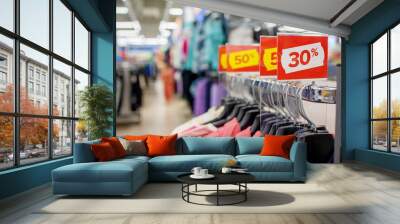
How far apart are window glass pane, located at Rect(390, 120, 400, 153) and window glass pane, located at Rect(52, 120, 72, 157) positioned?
6.20 metres

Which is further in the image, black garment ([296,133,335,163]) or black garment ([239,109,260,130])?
black garment ([239,109,260,130])

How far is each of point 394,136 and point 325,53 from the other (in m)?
2.14

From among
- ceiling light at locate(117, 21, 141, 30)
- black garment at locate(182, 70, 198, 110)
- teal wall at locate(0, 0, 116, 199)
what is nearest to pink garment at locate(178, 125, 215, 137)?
black garment at locate(182, 70, 198, 110)

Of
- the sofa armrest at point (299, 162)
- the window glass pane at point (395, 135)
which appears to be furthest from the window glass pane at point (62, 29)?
the window glass pane at point (395, 135)

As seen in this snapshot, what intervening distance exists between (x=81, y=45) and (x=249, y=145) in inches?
157

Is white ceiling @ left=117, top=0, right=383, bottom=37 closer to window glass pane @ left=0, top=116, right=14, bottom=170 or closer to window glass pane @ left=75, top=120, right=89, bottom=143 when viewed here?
window glass pane @ left=75, top=120, right=89, bottom=143

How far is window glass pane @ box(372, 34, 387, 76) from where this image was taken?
8734 mm

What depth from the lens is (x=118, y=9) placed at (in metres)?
9.05

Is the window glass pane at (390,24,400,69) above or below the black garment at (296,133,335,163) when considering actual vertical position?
above

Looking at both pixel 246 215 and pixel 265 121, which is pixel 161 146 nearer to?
pixel 246 215

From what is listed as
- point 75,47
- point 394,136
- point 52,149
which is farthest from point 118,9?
point 394,136

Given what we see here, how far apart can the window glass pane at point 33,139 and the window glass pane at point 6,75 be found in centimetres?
45

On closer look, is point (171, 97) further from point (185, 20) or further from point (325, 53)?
point (325, 53)

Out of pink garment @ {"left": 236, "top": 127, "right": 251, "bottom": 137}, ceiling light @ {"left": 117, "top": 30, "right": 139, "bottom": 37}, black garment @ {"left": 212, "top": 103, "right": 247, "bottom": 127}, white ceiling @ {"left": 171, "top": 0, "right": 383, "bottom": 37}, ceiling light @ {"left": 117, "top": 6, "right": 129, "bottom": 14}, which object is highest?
ceiling light @ {"left": 117, "top": 6, "right": 129, "bottom": 14}
